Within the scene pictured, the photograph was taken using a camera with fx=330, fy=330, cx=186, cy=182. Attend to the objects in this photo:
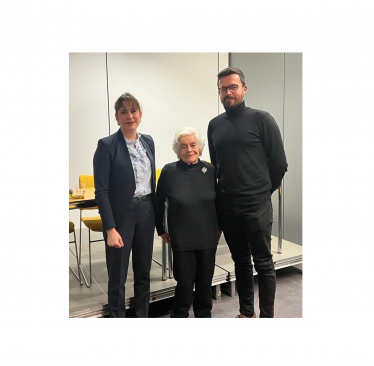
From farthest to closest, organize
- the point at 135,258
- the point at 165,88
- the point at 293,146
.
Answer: the point at 165,88 < the point at 293,146 < the point at 135,258

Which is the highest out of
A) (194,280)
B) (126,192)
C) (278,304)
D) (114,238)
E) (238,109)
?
(238,109)

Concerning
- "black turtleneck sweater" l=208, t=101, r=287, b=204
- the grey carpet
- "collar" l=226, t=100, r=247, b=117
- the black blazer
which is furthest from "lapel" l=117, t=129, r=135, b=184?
the grey carpet

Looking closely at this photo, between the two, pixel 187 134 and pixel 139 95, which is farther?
pixel 139 95

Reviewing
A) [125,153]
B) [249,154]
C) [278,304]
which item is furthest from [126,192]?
[278,304]

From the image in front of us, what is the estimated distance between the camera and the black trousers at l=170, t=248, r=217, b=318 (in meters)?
1.98

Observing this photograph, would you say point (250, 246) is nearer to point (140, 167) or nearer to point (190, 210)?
point (190, 210)

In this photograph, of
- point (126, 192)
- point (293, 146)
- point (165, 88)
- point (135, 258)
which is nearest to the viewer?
point (126, 192)

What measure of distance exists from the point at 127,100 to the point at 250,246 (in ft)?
3.78

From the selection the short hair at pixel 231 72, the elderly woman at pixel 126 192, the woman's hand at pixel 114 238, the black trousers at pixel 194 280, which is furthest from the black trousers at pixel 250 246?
the short hair at pixel 231 72

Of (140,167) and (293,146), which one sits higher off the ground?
(293,146)

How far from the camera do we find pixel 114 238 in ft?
6.22

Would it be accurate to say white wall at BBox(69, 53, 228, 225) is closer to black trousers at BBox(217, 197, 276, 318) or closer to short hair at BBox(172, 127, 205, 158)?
short hair at BBox(172, 127, 205, 158)

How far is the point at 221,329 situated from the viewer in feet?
6.73
